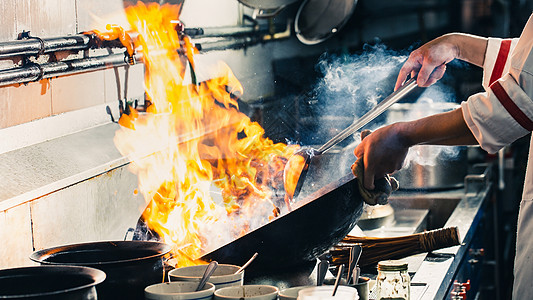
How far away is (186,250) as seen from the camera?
1.98 metres

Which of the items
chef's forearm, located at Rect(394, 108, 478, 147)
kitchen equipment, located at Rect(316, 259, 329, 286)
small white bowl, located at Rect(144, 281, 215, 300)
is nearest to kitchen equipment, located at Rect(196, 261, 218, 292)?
small white bowl, located at Rect(144, 281, 215, 300)

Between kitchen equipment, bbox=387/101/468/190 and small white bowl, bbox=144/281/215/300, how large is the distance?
85.1 inches

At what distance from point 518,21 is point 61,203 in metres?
4.97

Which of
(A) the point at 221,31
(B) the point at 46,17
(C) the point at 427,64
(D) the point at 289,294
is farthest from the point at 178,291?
(A) the point at 221,31

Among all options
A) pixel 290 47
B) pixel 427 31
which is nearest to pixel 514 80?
pixel 290 47

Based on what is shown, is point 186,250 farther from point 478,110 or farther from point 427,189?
point 427,189

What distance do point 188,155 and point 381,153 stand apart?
138 cm

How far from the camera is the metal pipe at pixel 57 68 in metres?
1.86

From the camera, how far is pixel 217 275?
5.08ft

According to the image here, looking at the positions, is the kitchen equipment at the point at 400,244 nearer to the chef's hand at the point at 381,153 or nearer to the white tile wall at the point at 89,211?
the chef's hand at the point at 381,153

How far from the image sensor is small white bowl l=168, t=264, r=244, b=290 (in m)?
1.46

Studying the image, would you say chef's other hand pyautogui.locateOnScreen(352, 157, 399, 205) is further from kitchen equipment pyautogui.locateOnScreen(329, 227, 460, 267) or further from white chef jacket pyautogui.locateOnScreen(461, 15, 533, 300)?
kitchen equipment pyautogui.locateOnScreen(329, 227, 460, 267)

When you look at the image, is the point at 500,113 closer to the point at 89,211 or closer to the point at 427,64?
the point at 427,64

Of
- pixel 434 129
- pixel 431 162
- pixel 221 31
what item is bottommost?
pixel 431 162
